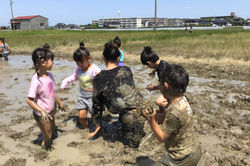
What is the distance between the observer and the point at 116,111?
3189 mm

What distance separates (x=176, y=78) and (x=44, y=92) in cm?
196

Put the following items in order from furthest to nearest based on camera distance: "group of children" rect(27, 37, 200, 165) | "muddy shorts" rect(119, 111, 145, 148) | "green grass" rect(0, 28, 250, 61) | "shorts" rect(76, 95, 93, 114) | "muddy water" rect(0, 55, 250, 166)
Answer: "green grass" rect(0, 28, 250, 61)
"shorts" rect(76, 95, 93, 114)
"muddy shorts" rect(119, 111, 145, 148)
"muddy water" rect(0, 55, 250, 166)
"group of children" rect(27, 37, 200, 165)

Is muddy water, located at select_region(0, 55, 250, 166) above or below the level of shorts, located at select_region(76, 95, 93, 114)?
below

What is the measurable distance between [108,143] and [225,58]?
8.19m

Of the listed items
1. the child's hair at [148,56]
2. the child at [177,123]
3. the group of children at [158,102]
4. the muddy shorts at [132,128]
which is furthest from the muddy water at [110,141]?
the child's hair at [148,56]

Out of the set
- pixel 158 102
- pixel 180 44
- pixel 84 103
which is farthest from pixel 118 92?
pixel 180 44

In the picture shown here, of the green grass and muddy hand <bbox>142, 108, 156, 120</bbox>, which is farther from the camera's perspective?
the green grass

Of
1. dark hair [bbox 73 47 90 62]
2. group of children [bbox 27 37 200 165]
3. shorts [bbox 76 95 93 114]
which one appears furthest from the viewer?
shorts [bbox 76 95 93 114]

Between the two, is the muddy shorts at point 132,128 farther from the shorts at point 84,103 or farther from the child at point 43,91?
the child at point 43,91

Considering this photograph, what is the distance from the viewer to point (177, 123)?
1.84m

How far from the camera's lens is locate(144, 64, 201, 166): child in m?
1.83

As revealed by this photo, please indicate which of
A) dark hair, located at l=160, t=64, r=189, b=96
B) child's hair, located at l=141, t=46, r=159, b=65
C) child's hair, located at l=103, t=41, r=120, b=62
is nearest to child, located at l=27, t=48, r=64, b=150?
child's hair, located at l=103, t=41, r=120, b=62

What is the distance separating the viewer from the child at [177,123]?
183 cm

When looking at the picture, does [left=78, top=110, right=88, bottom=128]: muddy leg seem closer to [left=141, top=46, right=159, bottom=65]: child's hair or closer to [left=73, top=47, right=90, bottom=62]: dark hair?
[left=73, top=47, right=90, bottom=62]: dark hair
